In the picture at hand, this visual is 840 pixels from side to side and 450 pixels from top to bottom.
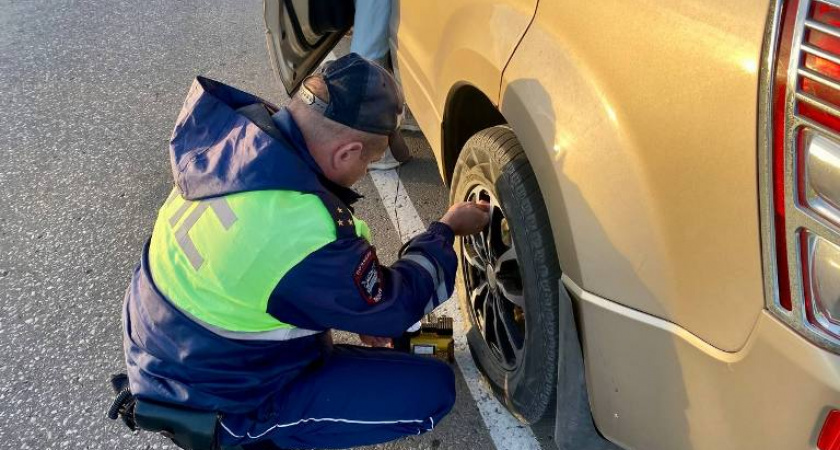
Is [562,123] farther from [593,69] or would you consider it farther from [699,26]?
[699,26]

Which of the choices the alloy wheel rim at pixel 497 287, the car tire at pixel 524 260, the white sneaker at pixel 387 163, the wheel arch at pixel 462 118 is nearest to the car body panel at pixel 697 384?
the car tire at pixel 524 260

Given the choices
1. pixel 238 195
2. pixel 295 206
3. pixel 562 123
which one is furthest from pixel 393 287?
pixel 562 123

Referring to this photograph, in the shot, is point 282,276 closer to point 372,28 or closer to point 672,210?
point 672,210

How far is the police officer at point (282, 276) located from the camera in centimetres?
153

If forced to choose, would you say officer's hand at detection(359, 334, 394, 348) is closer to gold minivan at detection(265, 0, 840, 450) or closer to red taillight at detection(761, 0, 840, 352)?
gold minivan at detection(265, 0, 840, 450)

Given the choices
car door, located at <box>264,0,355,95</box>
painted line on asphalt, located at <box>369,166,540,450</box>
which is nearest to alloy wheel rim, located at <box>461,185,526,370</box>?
painted line on asphalt, located at <box>369,166,540,450</box>

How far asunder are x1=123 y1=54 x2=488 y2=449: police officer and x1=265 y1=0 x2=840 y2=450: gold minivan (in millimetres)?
359

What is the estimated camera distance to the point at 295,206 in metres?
1.53

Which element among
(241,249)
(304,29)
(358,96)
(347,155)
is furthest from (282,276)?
(304,29)

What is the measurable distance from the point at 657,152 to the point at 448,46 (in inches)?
42.7

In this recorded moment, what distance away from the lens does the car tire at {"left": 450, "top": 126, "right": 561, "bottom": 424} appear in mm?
1613

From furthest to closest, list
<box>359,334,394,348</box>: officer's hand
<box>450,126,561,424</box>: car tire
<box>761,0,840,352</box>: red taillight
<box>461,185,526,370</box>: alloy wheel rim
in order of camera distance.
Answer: <box>359,334,394,348</box>: officer's hand → <box>461,185,526,370</box>: alloy wheel rim → <box>450,126,561,424</box>: car tire → <box>761,0,840,352</box>: red taillight

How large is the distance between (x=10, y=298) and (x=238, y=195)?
1.91m

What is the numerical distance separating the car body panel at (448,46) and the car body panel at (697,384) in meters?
0.67
